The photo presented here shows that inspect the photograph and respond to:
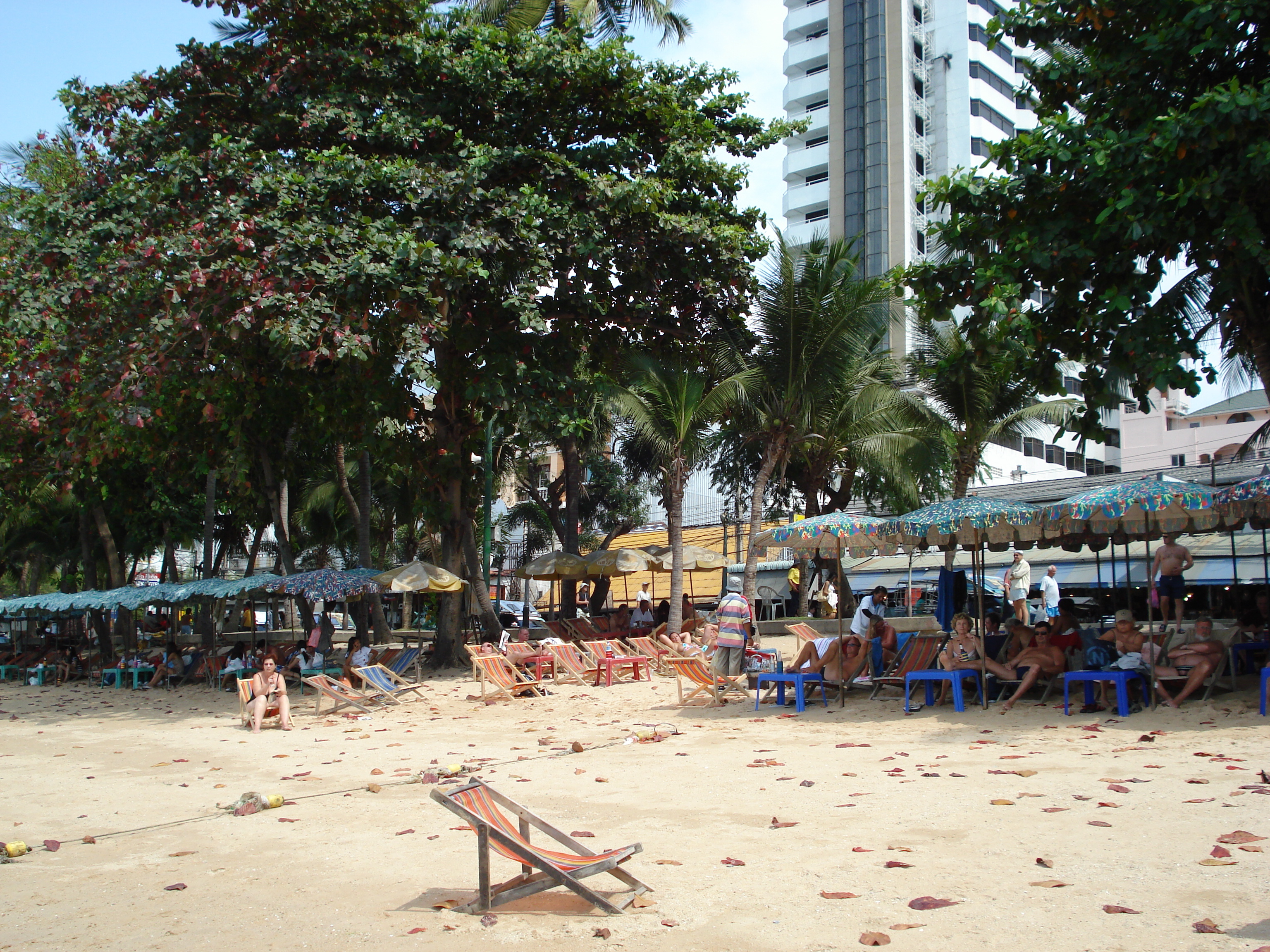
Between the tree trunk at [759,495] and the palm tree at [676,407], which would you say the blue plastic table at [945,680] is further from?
the palm tree at [676,407]

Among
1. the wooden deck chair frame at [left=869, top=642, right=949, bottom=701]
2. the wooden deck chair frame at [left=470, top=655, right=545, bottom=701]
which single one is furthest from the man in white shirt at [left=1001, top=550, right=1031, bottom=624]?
the wooden deck chair frame at [left=470, top=655, right=545, bottom=701]

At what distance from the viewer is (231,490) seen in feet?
84.1

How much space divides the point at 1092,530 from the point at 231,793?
9823 millimetres

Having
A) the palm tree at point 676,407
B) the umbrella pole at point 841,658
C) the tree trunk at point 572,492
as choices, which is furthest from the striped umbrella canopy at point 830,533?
the tree trunk at point 572,492

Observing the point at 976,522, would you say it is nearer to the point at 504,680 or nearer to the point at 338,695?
the point at 504,680

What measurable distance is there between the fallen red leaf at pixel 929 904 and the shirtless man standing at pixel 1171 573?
30.8 feet

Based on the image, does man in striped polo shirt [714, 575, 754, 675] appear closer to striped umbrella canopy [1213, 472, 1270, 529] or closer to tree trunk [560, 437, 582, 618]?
striped umbrella canopy [1213, 472, 1270, 529]

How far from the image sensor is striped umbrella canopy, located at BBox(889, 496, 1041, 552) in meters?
11.8

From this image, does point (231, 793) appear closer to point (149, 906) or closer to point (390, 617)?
point (149, 906)

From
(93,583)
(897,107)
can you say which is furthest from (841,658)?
(897,107)

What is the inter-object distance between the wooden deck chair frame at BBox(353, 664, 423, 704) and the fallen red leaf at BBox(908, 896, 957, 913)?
38.2 ft

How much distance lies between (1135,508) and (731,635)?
521 centimetres

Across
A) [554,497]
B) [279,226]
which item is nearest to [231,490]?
[554,497]

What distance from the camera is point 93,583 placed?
3047 cm
